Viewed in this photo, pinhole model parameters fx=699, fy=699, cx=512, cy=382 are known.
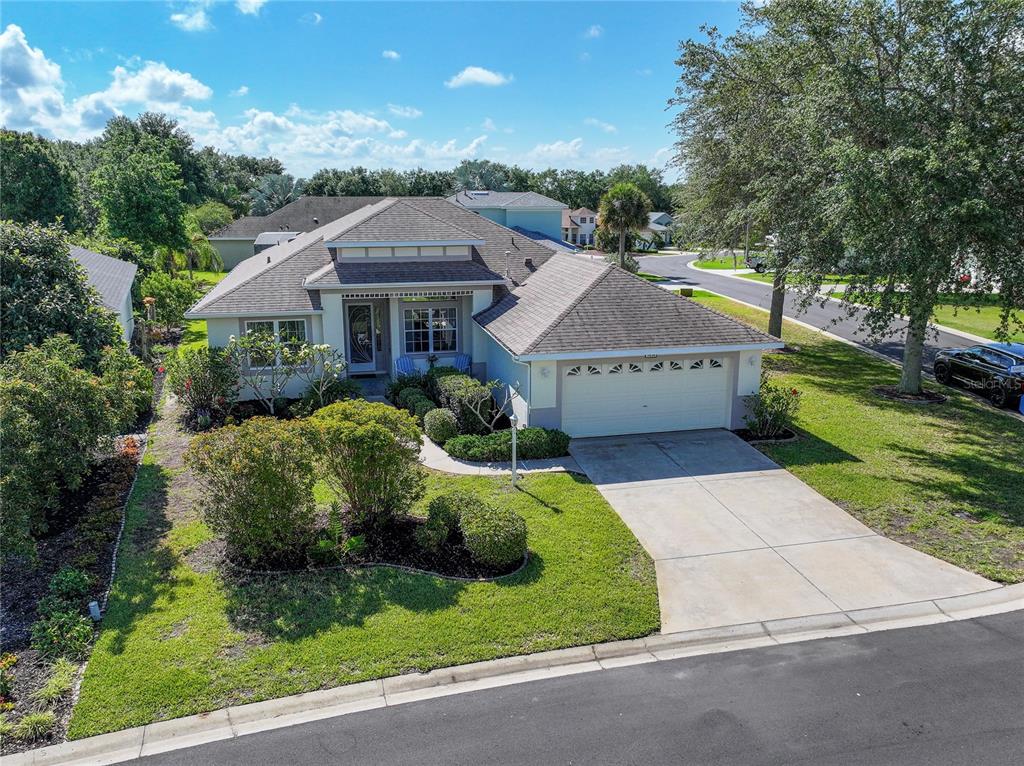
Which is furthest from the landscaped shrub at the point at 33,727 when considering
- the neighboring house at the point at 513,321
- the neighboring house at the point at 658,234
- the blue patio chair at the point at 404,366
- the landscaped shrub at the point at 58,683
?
the neighboring house at the point at 658,234

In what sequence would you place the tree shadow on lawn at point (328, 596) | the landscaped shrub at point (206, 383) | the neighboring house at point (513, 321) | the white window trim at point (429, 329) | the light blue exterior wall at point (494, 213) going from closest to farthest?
the tree shadow on lawn at point (328, 596) → the neighboring house at point (513, 321) → the landscaped shrub at point (206, 383) → the white window trim at point (429, 329) → the light blue exterior wall at point (494, 213)

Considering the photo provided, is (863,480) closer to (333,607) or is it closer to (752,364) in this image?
(752,364)

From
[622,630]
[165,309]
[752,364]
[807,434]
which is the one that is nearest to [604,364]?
[752,364]

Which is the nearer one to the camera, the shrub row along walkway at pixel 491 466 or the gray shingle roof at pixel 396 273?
the shrub row along walkway at pixel 491 466

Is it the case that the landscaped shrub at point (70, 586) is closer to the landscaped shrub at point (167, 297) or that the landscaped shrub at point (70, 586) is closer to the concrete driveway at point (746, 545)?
the concrete driveway at point (746, 545)

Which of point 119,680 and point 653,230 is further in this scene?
point 653,230

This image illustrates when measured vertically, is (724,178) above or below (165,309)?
above

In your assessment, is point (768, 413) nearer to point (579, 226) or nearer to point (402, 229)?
point (402, 229)

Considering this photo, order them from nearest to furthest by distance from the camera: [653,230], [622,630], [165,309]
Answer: [622,630] → [165,309] → [653,230]

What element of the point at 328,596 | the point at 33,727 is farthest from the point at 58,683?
the point at 328,596
